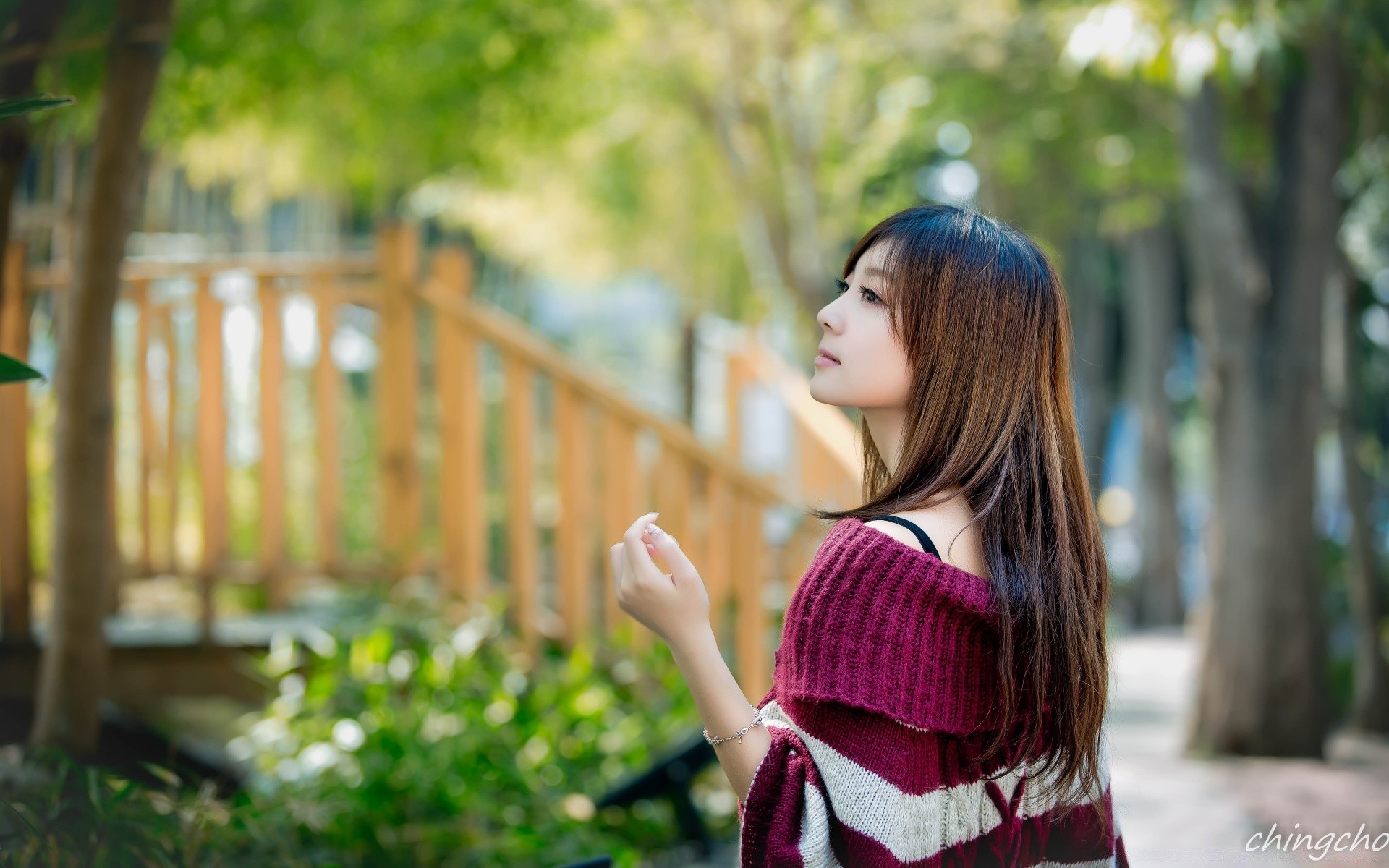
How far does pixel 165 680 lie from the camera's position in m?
4.28

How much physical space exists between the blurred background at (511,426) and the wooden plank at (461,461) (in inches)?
0.6

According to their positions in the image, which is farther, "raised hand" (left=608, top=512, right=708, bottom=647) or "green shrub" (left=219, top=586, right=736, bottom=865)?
"green shrub" (left=219, top=586, right=736, bottom=865)

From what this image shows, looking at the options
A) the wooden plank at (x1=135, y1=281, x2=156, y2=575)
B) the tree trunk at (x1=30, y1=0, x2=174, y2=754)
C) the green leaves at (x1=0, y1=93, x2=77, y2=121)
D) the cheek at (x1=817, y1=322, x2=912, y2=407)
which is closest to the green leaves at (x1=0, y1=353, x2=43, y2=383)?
the green leaves at (x1=0, y1=93, x2=77, y2=121)

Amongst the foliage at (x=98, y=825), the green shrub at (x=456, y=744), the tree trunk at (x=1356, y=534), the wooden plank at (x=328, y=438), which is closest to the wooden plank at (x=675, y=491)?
the green shrub at (x=456, y=744)

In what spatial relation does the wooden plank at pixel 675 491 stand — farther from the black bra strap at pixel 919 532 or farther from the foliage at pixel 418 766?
the black bra strap at pixel 919 532

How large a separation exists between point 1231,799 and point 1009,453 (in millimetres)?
4679

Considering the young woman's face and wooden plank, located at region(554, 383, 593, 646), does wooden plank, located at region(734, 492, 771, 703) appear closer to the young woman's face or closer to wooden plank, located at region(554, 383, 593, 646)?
wooden plank, located at region(554, 383, 593, 646)

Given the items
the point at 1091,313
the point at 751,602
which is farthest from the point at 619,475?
the point at 1091,313

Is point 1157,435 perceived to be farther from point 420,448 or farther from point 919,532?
point 919,532

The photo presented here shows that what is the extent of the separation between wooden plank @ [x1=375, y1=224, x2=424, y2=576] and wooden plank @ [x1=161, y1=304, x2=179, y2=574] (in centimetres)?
74

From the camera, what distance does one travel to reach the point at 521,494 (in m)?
4.52

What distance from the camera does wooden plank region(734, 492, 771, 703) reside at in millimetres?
4242

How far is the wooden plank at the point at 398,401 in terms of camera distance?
4488 mm

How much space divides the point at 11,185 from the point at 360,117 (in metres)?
3.88
